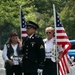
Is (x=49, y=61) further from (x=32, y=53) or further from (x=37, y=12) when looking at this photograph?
(x=37, y=12)

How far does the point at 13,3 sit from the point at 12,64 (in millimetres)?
40907

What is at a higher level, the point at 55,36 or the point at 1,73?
the point at 55,36

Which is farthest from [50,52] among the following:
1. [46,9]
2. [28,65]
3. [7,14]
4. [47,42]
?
[46,9]

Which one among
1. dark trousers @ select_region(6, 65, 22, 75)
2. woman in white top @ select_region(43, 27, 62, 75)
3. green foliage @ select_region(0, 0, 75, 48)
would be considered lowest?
dark trousers @ select_region(6, 65, 22, 75)

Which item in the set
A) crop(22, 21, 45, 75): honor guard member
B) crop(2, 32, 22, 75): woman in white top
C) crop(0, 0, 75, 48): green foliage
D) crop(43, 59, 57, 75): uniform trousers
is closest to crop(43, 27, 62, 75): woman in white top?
crop(43, 59, 57, 75): uniform trousers

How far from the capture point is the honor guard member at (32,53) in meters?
8.79

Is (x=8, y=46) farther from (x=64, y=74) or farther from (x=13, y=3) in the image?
(x=13, y=3)

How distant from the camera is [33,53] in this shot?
887 centimetres

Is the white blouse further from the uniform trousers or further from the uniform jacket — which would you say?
the uniform jacket

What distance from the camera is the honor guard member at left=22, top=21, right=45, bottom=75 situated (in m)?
8.79

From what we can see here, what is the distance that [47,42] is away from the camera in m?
9.60

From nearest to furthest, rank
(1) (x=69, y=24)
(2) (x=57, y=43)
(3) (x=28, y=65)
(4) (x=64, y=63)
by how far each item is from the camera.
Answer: (3) (x=28, y=65), (2) (x=57, y=43), (4) (x=64, y=63), (1) (x=69, y=24)

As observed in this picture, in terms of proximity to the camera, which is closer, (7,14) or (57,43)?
(57,43)

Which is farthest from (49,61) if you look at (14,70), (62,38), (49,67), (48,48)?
(62,38)
